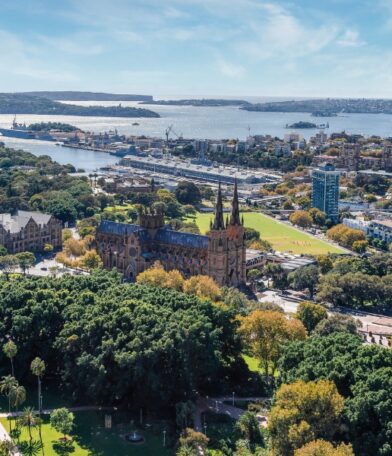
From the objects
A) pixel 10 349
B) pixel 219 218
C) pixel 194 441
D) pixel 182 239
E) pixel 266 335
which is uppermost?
pixel 219 218

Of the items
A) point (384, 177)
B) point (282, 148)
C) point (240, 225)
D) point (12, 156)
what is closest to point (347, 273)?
point (240, 225)

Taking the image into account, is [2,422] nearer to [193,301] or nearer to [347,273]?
[193,301]

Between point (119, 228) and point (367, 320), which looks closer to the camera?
point (367, 320)

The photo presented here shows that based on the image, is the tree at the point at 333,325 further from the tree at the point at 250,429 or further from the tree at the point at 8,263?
the tree at the point at 8,263

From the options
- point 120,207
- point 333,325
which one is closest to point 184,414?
point 333,325

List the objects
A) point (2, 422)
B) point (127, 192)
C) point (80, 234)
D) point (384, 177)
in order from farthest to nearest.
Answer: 1. point (384, 177)
2. point (127, 192)
3. point (80, 234)
4. point (2, 422)

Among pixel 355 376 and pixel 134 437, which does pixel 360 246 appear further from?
pixel 134 437

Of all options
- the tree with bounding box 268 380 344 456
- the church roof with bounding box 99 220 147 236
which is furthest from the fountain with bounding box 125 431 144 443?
the church roof with bounding box 99 220 147 236
